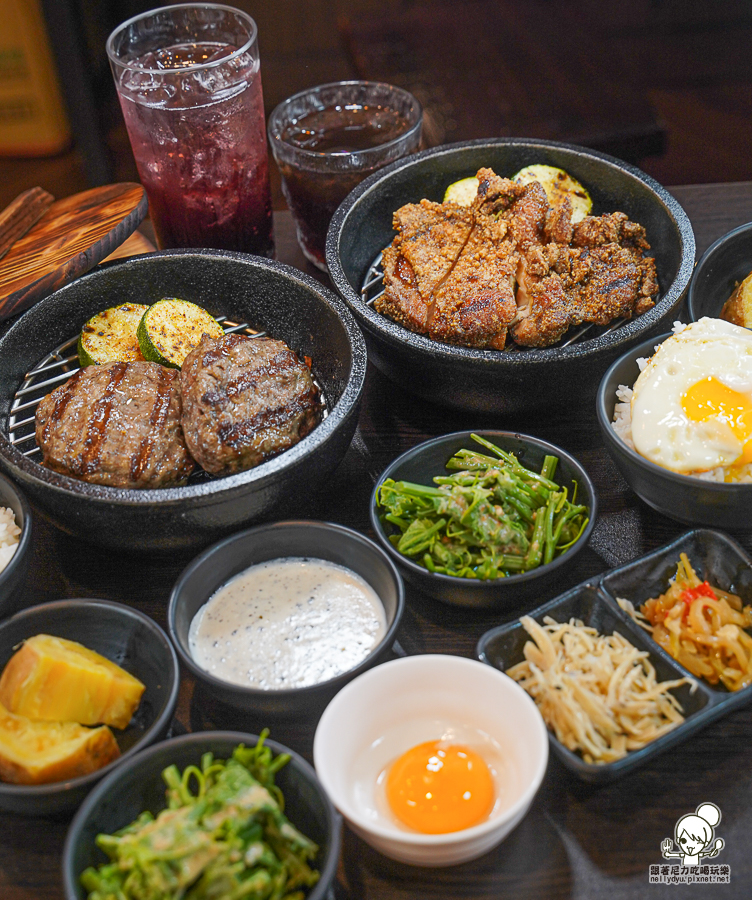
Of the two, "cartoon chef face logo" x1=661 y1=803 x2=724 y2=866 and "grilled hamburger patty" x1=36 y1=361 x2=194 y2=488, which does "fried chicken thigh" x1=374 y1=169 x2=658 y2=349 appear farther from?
"cartoon chef face logo" x1=661 y1=803 x2=724 y2=866

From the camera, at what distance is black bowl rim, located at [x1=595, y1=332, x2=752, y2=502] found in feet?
6.53

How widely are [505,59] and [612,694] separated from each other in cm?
511

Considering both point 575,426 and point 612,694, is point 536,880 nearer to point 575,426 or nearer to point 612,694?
point 612,694

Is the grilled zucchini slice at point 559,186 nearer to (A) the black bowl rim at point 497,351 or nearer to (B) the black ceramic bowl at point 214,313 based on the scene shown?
(A) the black bowl rim at point 497,351

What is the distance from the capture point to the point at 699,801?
5.82ft

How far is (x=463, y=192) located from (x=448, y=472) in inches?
50.2

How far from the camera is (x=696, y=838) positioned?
172cm

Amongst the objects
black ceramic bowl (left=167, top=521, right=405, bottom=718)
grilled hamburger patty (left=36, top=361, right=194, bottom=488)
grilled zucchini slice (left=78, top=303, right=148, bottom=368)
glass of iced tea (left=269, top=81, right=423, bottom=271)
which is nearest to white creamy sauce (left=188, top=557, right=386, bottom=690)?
black ceramic bowl (left=167, top=521, right=405, bottom=718)

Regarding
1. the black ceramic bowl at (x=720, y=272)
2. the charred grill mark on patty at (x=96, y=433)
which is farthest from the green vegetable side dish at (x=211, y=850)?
the black ceramic bowl at (x=720, y=272)

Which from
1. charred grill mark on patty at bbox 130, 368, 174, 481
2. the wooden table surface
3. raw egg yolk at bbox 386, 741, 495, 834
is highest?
charred grill mark on patty at bbox 130, 368, 174, 481

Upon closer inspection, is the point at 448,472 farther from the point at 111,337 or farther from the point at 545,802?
the point at 111,337

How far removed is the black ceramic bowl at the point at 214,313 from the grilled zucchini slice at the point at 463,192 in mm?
796

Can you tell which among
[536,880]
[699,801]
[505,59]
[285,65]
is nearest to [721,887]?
[699,801]

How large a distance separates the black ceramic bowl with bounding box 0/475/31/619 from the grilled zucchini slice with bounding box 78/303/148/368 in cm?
56
